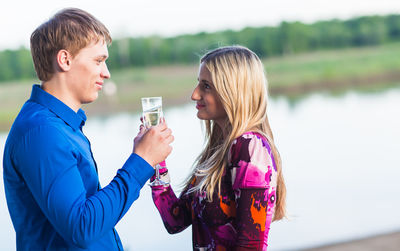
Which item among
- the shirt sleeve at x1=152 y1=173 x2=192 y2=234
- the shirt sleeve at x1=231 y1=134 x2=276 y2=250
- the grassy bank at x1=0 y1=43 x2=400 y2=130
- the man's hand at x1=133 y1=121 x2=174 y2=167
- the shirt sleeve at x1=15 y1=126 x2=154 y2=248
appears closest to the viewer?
the shirt sleeve at x1=15 y1=126 x2=154 y2=248

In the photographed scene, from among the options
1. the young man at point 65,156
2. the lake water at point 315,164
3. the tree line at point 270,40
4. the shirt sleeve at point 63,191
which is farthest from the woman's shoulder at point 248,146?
the tree line at point 270,40

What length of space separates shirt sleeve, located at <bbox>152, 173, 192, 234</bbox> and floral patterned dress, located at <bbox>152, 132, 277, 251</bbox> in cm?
10

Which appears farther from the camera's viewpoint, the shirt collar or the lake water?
the lake water

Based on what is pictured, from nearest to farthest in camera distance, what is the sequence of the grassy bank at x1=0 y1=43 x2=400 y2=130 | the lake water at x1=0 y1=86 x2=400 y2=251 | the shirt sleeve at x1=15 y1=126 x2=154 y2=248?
the shirt sleeve at x1=15 y1=126 x2=154 y2=248 < the lake water at x1=0 y1=86 x2=400 y2=251 < the grassy bank at x1=0 y1=43 x2=400 y2=130

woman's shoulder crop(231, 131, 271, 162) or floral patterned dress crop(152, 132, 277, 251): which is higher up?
woman's shoulder crop(231, 131, 271, 162)

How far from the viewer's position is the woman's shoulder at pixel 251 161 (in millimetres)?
971

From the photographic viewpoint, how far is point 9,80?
340 centimetres

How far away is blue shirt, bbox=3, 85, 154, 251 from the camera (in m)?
0.75

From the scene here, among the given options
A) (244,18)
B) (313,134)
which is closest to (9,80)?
(244,18)

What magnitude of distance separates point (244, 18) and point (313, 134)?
5.67 ft

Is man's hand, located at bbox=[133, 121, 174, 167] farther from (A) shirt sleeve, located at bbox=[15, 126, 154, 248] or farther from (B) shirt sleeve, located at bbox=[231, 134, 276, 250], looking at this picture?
(B) shirt sleeve, located at bbox=[231, 134, 276, 250]

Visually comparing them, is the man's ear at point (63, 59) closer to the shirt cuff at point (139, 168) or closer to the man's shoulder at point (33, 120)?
the man's shoulder at point (33, 120)

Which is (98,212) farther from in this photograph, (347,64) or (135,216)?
(347,64)

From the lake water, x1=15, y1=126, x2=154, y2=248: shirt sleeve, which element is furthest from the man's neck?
the lake water
